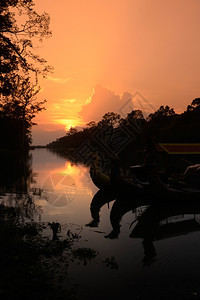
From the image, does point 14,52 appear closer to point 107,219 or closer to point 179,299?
point 107,219

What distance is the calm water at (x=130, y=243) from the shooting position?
6.14 meters

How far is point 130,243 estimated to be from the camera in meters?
9.13

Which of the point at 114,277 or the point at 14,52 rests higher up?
the point at 14,52

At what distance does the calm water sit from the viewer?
6.14 metres

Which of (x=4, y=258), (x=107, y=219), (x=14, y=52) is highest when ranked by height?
(x=14, y=52)

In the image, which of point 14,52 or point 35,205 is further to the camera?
point 14,52

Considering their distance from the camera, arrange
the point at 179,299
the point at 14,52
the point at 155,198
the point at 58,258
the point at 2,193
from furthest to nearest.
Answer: the point at 14,52
the point at 2,193
the point at 155,198
the point at 58,258
the point at 179,299

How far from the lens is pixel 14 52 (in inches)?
732

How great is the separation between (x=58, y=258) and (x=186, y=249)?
4389mm

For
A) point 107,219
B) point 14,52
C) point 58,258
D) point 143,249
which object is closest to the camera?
point 58,258

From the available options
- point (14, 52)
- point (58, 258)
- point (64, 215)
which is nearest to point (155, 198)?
point (64, 215)

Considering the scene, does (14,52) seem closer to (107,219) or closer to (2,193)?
(2,193)

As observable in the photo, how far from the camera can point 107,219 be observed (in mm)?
12680

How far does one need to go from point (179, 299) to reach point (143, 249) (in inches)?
116
